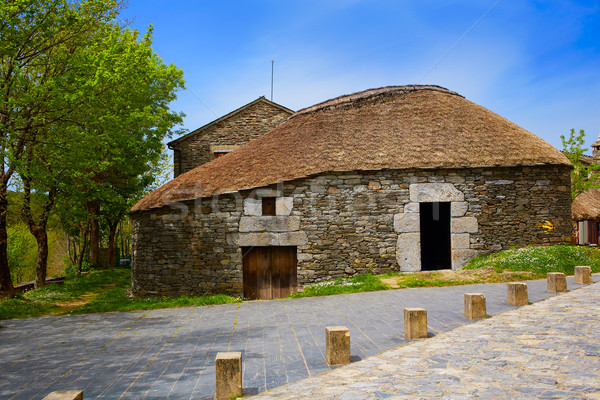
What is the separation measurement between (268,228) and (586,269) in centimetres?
834

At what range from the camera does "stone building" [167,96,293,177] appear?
20.3m

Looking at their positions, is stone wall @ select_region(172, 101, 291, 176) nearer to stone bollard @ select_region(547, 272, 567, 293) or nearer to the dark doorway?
the dark doorway

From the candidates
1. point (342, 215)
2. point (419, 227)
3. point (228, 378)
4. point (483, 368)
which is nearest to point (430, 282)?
point (419, 227)

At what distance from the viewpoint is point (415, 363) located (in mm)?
5355

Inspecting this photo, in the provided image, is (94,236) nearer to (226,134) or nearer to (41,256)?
(41,256)

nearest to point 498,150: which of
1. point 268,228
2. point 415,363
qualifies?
point 268,228

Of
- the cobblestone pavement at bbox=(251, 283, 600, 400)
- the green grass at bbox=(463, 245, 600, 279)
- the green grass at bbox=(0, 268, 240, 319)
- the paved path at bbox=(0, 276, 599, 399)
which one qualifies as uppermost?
the green grass at bbox=(463, 245, 600, 279)

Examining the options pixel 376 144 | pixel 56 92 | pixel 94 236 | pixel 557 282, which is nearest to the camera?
pixel 557 282

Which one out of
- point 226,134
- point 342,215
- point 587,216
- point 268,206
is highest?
point 226,134

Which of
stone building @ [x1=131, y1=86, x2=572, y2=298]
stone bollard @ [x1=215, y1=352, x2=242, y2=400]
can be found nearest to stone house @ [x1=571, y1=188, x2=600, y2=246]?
stone building @ [x1=131, y1=86, x2=572, y2=298]

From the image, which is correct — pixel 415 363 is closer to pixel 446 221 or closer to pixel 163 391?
pixel 163 391

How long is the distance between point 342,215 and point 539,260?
562cm

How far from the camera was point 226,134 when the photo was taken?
67.1 ft

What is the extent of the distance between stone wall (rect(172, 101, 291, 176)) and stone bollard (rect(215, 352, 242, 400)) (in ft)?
53.5
